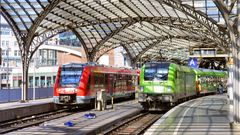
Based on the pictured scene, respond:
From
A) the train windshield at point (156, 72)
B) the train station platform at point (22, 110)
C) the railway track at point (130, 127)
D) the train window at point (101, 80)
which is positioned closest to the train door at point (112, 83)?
the train window at point (101, 80)

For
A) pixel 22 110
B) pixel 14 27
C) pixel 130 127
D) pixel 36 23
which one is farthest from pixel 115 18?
pixel 130 127

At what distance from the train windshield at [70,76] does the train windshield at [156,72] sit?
177 inches

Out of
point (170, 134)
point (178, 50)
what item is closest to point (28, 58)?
point (170, 134)

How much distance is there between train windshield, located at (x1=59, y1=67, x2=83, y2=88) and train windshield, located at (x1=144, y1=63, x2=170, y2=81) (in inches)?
177

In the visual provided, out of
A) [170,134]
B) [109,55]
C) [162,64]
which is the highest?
[109,55]

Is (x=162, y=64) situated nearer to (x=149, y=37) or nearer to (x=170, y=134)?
(x=170, y=134)

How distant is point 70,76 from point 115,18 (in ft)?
72.9

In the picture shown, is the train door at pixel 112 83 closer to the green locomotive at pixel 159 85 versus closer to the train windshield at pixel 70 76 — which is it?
the train windshield at pixel 70 76

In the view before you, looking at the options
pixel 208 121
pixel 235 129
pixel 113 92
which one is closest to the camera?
pixel 235 129

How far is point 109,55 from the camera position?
9006 cm

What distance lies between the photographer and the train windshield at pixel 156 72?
81.6 ft

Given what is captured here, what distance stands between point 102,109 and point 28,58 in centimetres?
1640

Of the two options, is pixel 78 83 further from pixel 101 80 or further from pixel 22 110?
pixel 22 110

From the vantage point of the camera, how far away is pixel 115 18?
47.2 metres
